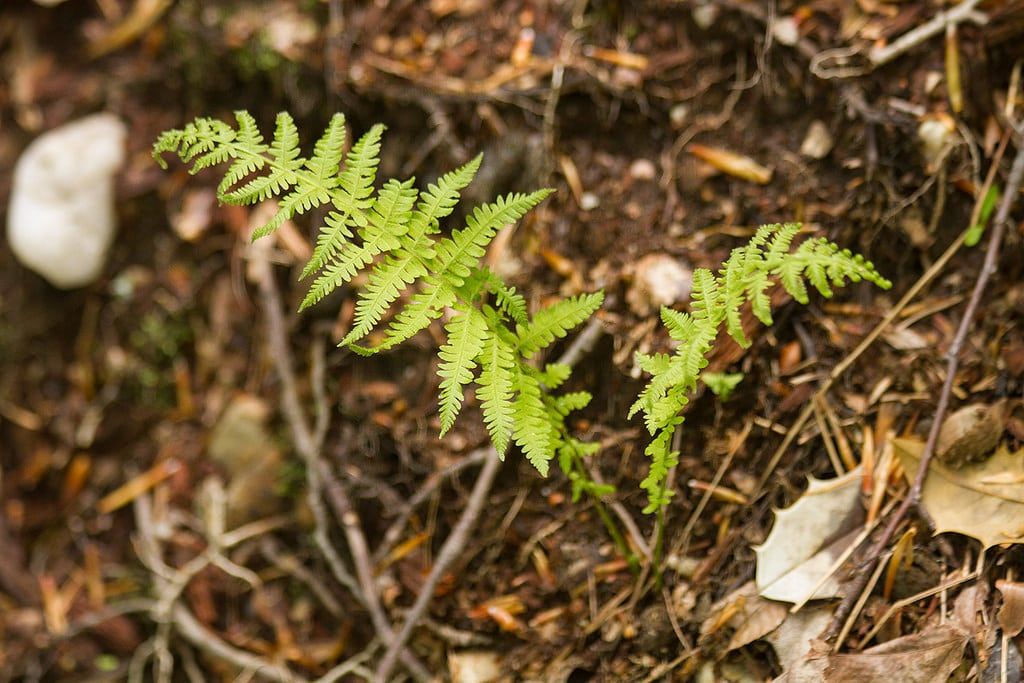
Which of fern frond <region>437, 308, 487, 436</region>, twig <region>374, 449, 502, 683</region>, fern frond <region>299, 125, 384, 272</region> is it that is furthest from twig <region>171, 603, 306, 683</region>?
fern frond <region>299, 125, 384, 272</region>

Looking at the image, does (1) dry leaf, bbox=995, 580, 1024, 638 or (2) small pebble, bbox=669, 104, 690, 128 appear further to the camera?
(2) small pebble, bbox=669, 104, 690, 128

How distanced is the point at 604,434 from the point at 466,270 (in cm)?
89

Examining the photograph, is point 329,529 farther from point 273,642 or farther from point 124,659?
→ point 124,659

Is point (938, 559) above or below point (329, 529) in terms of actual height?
above

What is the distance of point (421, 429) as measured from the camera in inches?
119

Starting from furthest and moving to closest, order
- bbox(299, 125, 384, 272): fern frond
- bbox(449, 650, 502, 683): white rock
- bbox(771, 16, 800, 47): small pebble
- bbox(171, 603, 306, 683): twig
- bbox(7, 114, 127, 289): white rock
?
bbox(7, 114, 127, 289): white rock < bbox(171, 603, 306, 683): twig < bbox(771, 16, 800, 47): small pebble < bbox(449, 650, 502, 683): white rock < bbox(299, 125, 384, 272): fern frond

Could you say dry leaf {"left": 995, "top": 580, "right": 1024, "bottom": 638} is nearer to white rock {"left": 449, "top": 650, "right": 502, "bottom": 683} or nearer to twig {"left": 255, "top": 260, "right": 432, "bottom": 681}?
white rock {"left": 449, "top": 650, "right": 502, "bottom": 683}

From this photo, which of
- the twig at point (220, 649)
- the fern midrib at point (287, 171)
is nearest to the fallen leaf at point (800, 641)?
the fern midrib at point (287, 171)

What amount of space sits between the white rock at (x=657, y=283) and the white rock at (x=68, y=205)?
264cm

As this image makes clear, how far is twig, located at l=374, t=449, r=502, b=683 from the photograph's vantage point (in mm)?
2705

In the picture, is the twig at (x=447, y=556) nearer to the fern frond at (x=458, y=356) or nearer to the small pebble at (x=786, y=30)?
the fern frond at (x=458, y=356)

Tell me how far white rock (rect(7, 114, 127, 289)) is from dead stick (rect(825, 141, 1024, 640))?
140 inches

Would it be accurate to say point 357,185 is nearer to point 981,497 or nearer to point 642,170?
point 642,170

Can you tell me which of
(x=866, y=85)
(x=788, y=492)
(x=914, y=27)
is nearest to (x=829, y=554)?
(x=788, y=492)
